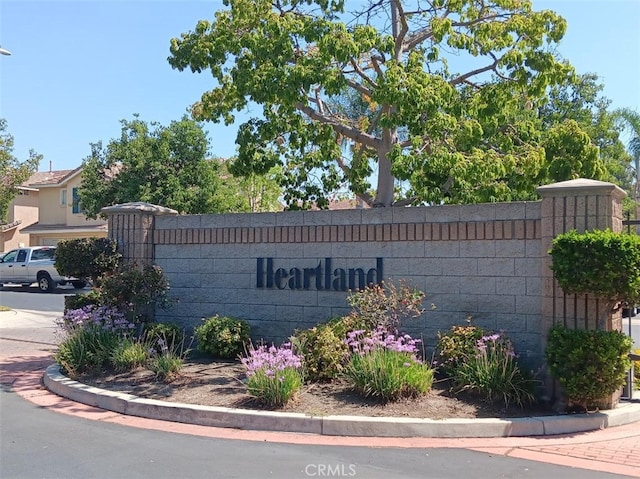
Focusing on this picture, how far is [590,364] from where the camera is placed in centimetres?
683

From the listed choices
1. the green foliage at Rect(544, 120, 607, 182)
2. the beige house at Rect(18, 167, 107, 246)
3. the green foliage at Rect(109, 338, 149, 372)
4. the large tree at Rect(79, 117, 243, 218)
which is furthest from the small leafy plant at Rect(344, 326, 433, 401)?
the beige house at Rect(18, 167, 107, 246)

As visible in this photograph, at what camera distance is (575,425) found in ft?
22.0

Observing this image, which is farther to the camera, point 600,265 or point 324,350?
point 324,350

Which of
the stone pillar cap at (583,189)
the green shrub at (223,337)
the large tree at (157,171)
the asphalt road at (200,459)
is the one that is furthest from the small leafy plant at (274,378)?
the large tree at (157,171)

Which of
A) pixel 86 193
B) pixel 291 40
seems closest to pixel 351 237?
pixel 291 40

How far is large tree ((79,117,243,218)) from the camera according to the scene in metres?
22.5

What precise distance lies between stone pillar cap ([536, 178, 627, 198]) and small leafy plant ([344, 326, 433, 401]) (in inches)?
100.0

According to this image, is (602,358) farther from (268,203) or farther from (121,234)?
(268,203)

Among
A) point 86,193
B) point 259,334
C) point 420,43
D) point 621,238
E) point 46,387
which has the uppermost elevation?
point 420,43

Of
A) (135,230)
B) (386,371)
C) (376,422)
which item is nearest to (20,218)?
(135,230)

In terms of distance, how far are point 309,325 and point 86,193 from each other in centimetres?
1682

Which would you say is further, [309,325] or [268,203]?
[268,203]

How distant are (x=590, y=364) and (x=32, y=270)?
27.2m

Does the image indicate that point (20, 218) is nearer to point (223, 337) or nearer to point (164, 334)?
point (164, 334)
